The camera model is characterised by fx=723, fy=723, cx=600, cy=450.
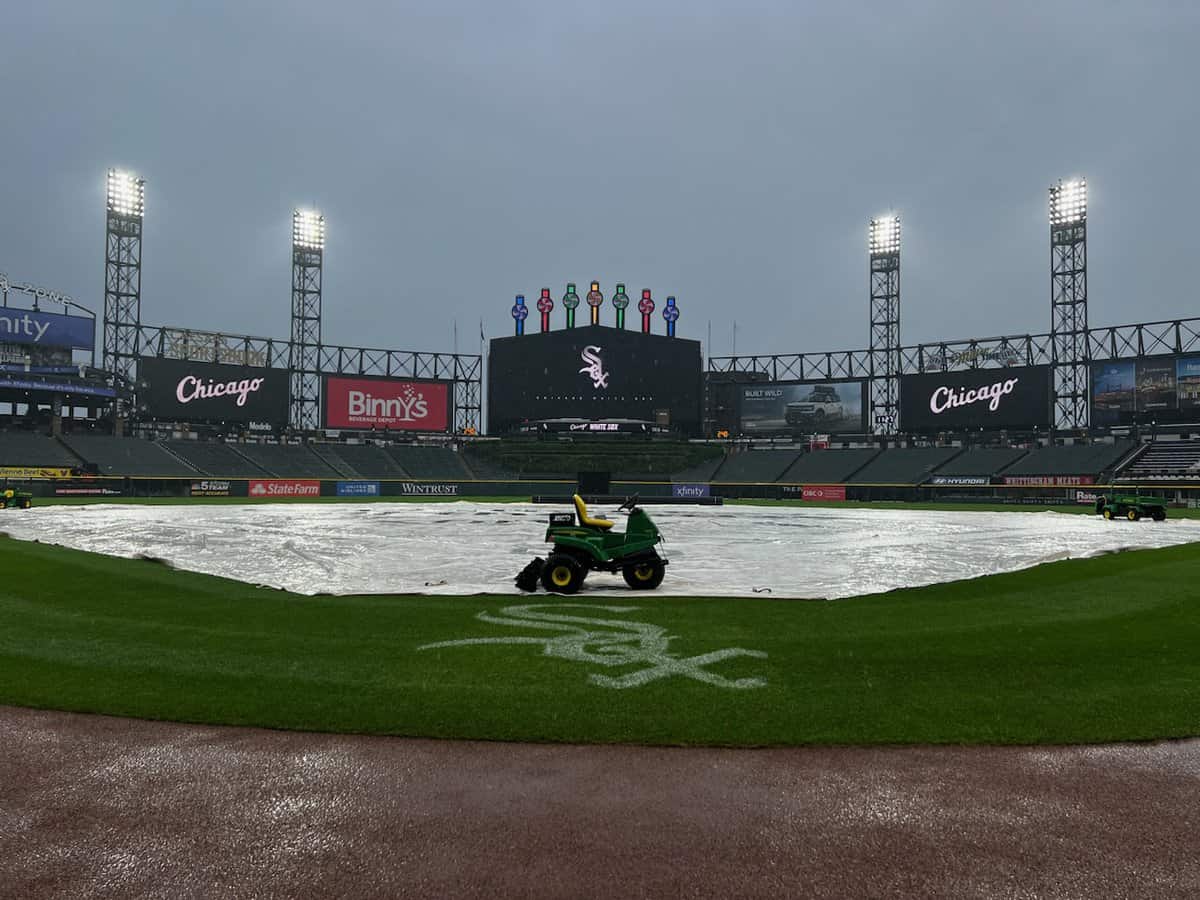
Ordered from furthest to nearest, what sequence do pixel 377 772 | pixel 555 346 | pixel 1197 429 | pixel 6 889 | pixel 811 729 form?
pixel 555 346, pixel 1197 429, pixel 811 729, pixel 377 772, pixel 6 889

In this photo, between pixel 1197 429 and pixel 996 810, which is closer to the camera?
pixel 996 810

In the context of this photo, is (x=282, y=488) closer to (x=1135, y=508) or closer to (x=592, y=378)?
(x=592, y=378)

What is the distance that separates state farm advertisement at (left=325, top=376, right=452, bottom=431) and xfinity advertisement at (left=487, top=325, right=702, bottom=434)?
7910 mm

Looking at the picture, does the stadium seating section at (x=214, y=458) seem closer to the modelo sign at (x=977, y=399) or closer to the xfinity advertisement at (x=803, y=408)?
the xfinity advertisement at (x=803, y=408)

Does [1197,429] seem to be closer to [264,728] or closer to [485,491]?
[485,491]

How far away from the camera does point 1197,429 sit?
62469mm

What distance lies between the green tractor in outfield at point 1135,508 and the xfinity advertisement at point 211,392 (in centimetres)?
7234

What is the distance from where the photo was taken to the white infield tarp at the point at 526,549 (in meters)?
12.6

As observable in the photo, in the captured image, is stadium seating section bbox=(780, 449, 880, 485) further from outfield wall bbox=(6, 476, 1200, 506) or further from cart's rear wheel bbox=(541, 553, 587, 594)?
cart's rear wheel bbox=(541, 553, 587, 594)

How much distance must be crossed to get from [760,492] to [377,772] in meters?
65.2

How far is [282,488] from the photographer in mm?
61375

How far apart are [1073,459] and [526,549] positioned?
6211 cm

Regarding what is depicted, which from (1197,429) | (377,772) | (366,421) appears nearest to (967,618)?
(377,772)

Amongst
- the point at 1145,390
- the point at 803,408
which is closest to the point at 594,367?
the point at 803,408
